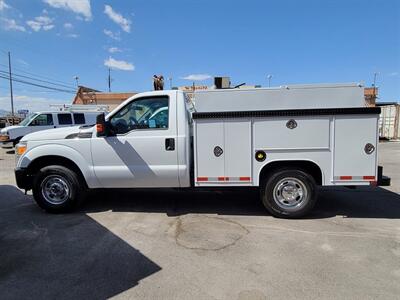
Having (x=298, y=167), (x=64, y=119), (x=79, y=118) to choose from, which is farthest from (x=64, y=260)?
(x=79, y=118)

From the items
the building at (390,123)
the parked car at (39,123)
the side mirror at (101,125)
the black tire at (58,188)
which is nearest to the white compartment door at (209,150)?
the side mirror at (101,125)

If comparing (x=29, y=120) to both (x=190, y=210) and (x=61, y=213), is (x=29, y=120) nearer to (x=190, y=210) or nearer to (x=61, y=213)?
(x=61, y=213)

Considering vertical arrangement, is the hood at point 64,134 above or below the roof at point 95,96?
below

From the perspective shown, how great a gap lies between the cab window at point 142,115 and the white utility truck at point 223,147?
0.02 m

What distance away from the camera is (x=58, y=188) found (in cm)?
551

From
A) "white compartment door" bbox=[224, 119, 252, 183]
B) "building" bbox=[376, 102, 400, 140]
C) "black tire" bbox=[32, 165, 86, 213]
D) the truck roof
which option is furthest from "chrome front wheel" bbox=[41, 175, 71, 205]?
"building" bbox=[376, 102, 400, 140]

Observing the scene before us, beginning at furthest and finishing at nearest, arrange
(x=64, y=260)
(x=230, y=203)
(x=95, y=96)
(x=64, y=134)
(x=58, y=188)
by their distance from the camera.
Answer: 1. (x=95, y=96)
2. (x=230, y=203)
3. (x=58, y=188)
4. (x=64, y=134)
5. (x=64, y=260)

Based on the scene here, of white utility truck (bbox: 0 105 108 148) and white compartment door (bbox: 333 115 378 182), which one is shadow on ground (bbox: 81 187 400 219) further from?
white utility truck (bbox: 0 105 108 148)

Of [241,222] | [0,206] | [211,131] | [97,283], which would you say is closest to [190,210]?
[241,222]

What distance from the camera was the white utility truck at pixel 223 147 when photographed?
4.78m

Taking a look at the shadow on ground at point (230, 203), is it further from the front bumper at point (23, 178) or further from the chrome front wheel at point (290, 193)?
the front bumper at point (23, 178)

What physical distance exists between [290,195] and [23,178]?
4.92 meters

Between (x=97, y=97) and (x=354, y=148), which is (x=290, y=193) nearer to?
(x=354, y=148)

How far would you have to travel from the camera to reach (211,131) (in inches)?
196
